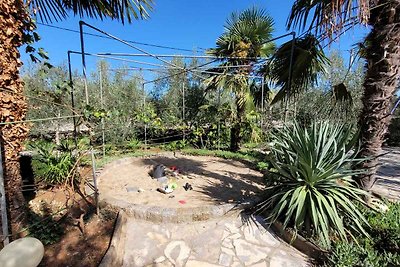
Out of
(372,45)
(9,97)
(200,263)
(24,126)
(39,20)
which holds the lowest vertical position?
(200,263)

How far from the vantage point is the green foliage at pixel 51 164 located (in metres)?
3.86

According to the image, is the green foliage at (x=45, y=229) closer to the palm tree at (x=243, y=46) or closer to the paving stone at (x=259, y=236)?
the paving stone at (x=259, y=236)

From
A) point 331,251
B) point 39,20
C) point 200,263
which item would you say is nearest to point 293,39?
point 331,251

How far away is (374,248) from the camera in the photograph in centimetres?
230

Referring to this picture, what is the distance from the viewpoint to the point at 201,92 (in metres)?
9.59

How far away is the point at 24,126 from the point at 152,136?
6.35 m

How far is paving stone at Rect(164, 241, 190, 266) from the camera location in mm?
2358

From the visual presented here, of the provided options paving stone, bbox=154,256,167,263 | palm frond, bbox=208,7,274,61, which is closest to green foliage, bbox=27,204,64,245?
paving stone, bbox=154,256,167,263

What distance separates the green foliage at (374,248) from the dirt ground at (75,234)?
2.37 metres

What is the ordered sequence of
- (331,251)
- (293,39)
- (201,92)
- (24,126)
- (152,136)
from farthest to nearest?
1. (201,92)
2. (152,136)
3. (293,39)
4. (24,126)
5. (331,251)

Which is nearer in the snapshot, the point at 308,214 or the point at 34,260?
the point at 34,260

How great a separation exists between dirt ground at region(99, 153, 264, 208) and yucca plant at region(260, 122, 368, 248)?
1005mm

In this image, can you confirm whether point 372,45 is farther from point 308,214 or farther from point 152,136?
point 152,136

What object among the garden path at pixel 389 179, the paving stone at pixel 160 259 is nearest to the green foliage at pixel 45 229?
the paving stone at pixel 160 259
